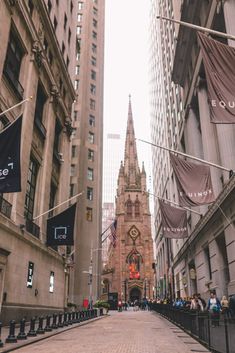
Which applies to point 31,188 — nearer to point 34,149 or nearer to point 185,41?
point 34,149

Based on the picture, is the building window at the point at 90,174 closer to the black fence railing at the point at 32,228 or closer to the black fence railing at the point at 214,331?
the black fence railing at the point at 32,228

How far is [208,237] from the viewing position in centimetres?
2647

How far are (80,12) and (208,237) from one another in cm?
5642

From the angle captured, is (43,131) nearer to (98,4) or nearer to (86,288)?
(86,288)

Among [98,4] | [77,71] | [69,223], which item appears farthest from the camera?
[98,4]

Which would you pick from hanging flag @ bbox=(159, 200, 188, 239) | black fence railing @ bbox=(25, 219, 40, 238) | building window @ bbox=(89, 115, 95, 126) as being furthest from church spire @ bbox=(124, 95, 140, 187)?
black fence railing @ bbox=(25, 219, 40, 238)

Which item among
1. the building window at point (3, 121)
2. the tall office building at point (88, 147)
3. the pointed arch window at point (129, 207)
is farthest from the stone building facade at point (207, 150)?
the pointed arch window at point (129, 207)

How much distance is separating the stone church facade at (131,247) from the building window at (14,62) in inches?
3536

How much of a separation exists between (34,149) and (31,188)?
2.95 m

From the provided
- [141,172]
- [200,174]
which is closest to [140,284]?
[141,172]

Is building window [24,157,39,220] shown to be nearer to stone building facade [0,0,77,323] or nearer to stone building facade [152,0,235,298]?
stone building facade [0,0,77,323]

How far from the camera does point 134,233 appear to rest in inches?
4857

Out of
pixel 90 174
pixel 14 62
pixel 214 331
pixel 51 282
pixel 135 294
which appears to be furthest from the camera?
pixel 135 294

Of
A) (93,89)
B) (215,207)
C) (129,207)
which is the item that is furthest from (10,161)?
(129,207)
